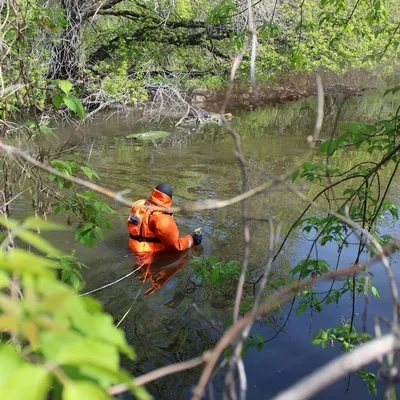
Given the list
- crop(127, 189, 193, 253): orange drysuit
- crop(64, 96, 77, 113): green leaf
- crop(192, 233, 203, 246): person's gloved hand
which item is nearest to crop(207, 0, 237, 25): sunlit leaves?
crop(64, 96, 77, 113): green leaf

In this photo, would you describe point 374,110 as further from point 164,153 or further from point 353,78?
point 164,153

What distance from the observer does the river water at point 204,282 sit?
4.12 m

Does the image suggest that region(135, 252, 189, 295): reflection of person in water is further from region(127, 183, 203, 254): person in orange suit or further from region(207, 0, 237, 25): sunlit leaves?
region(207, 0, 237, 25): sunlit leaves

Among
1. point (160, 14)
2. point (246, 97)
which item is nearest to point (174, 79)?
point (160, 14)

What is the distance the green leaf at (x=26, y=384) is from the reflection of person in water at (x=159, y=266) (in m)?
4.92

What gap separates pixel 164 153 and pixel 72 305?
11518mm

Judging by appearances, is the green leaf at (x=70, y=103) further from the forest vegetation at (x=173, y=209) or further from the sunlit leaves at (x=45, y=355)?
the sunlit leaves at (x=45, y=355)

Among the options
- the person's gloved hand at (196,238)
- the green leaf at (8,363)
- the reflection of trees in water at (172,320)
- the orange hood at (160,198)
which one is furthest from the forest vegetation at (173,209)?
the orange hood at (160,198)

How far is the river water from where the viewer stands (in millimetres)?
4117

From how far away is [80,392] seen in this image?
2.26 ft

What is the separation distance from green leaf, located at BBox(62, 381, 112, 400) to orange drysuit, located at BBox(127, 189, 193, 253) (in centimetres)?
522

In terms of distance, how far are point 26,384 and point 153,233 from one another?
5518mm

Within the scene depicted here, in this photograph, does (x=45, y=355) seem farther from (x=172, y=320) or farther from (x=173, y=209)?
(x=172, y=320)

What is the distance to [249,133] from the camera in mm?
15117
